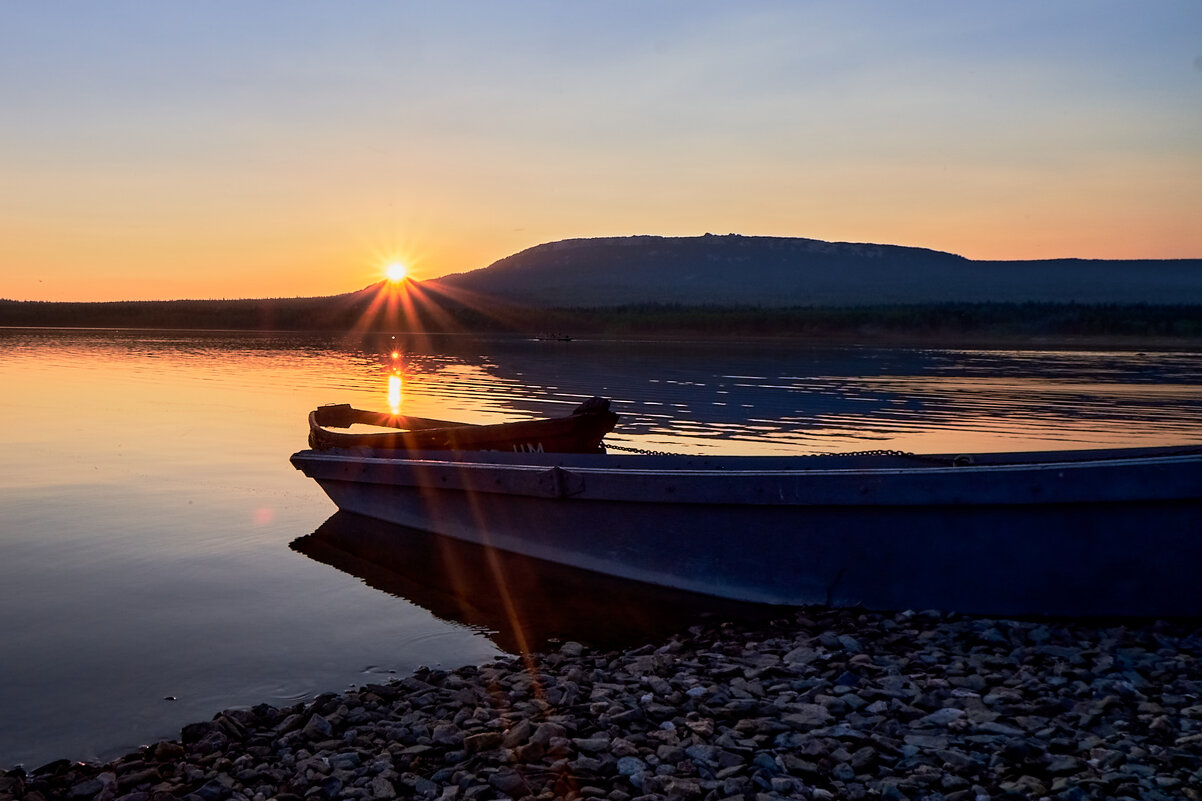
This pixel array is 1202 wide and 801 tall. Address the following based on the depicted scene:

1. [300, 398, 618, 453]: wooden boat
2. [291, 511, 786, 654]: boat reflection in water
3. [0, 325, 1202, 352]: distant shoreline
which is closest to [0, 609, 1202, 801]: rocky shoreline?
[291, 511, 786, 654]: boat reflection in water

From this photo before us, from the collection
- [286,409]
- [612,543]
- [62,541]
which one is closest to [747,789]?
[612,543]

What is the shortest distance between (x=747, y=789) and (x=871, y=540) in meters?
3.85

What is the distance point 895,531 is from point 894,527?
Result: 0.13 ft

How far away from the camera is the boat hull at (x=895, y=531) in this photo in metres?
7.57

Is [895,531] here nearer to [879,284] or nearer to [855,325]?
[855,325]

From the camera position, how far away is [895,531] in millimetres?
8266

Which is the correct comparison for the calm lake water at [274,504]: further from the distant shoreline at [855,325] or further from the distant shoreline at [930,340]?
the distant shoreline at [855,325]

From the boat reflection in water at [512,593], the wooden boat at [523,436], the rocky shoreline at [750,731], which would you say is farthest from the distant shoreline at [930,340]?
the rocky shoreline at [750,731]

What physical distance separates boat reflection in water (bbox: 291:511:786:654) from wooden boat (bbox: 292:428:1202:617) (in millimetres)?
179

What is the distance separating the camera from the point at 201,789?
5.35 meters

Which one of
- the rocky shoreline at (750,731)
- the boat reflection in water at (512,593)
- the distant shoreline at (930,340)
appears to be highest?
the distant shoreline at (930,340)

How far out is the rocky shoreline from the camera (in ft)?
16.5

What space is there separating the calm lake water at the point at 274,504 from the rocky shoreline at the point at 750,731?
1.03 m

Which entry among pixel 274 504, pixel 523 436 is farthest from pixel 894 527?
pixel 274 504
